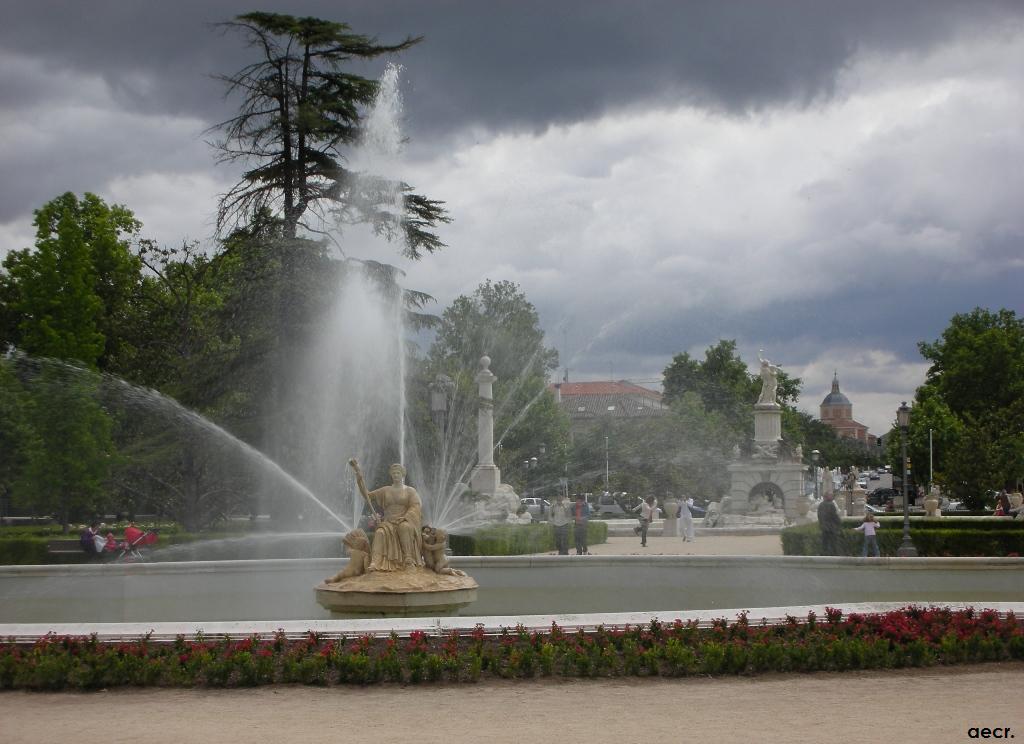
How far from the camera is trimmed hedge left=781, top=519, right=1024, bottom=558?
79.1ft

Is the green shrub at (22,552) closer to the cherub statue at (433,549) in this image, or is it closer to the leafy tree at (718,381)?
the cherub statue at (433,549)

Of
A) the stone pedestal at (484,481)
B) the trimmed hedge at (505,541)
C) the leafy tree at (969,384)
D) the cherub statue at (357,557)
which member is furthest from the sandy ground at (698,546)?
the leafy tree at (969,384)

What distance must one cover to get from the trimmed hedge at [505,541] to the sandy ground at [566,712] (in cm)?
1458

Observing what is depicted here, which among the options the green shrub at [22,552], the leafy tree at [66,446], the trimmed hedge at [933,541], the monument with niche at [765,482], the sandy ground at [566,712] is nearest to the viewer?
the sandy ground at [566,712]

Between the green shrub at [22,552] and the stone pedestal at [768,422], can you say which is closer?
the green shrub at [22,552]

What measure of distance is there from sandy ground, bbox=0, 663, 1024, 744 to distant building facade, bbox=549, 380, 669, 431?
57728mm

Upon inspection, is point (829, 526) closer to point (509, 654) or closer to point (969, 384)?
point (509, 654)

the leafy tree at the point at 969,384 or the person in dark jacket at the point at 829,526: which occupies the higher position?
the leafy tree at the point at 969,384

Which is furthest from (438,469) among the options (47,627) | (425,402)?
(47,627)

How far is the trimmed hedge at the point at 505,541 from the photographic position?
2486cm

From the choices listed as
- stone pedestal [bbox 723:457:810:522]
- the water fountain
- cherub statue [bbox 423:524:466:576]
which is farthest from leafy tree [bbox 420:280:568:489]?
cherub statue [bbox 423:524:466:576]

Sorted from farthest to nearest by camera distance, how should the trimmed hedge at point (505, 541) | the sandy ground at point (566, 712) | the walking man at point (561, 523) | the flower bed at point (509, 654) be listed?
the walking man at point (561, 523), the trimmed hedge at point (505, 541), the flower bed at point (509, 654), the sandy ground at point (566, 712)

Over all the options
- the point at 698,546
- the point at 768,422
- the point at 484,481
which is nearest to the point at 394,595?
the point at 698,546

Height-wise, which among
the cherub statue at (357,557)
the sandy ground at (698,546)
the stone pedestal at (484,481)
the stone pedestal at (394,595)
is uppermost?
the stone pedestal at (484,481)
